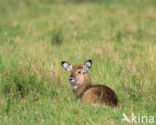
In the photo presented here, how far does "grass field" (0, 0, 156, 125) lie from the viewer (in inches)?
272

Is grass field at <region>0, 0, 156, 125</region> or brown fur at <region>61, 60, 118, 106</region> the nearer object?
grass field at <region>0, 0, 156, 125</region>

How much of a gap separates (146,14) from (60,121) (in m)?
12.9

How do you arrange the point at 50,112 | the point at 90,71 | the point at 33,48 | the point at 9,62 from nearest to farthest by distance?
the point at 50,112 < the point at 90,71 < the point at 9,62 < the point at 33,48

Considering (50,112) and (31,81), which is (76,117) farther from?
(31,81)

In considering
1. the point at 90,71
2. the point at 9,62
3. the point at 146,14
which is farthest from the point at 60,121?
the point at 146,14

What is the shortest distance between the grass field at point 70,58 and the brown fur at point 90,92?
0.50ft

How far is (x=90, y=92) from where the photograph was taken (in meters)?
7.48

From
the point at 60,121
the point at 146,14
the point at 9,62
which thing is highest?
the point at 146,14

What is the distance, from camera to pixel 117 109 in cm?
694

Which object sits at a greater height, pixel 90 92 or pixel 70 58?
pixel 70 58

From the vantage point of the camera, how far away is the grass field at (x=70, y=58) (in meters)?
6.91

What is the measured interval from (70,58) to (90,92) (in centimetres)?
320

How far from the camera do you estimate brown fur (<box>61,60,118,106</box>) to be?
7172 millimetres

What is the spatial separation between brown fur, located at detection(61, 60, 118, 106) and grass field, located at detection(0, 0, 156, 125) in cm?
15
